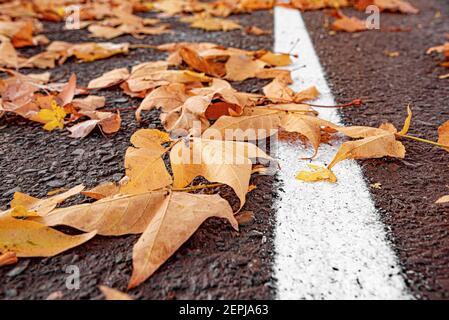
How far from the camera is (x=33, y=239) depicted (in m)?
1.13

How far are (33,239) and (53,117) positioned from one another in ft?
2.97

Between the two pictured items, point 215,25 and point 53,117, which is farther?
point 215,25

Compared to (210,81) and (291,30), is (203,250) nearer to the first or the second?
(210,81)

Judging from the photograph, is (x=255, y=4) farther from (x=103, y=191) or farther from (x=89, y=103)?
(x=103, y=191)

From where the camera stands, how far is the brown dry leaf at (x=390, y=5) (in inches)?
160

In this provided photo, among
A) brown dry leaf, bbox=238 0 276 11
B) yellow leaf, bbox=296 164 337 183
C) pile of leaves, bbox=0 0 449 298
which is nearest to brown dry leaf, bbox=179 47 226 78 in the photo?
pile of leaves, bbox=0 0 449 298

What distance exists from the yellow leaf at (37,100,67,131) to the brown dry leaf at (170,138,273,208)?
0.78 m

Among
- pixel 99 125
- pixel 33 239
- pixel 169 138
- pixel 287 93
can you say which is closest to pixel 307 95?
pixel 287 93

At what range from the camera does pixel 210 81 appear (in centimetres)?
219

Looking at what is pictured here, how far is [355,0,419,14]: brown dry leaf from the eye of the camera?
407 cm

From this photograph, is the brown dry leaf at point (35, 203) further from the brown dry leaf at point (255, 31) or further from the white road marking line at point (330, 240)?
the brown dry leaf at point (255, 31)

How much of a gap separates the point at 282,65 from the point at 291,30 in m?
1.06

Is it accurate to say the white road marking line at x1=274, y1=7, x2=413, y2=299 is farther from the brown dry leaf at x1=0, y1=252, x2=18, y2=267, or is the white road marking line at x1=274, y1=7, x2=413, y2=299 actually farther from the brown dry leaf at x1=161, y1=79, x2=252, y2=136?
the brown dry leaf at x1=0, y1=252, x2=18, y2=267

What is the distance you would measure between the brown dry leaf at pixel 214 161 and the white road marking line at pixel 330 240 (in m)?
0.18
